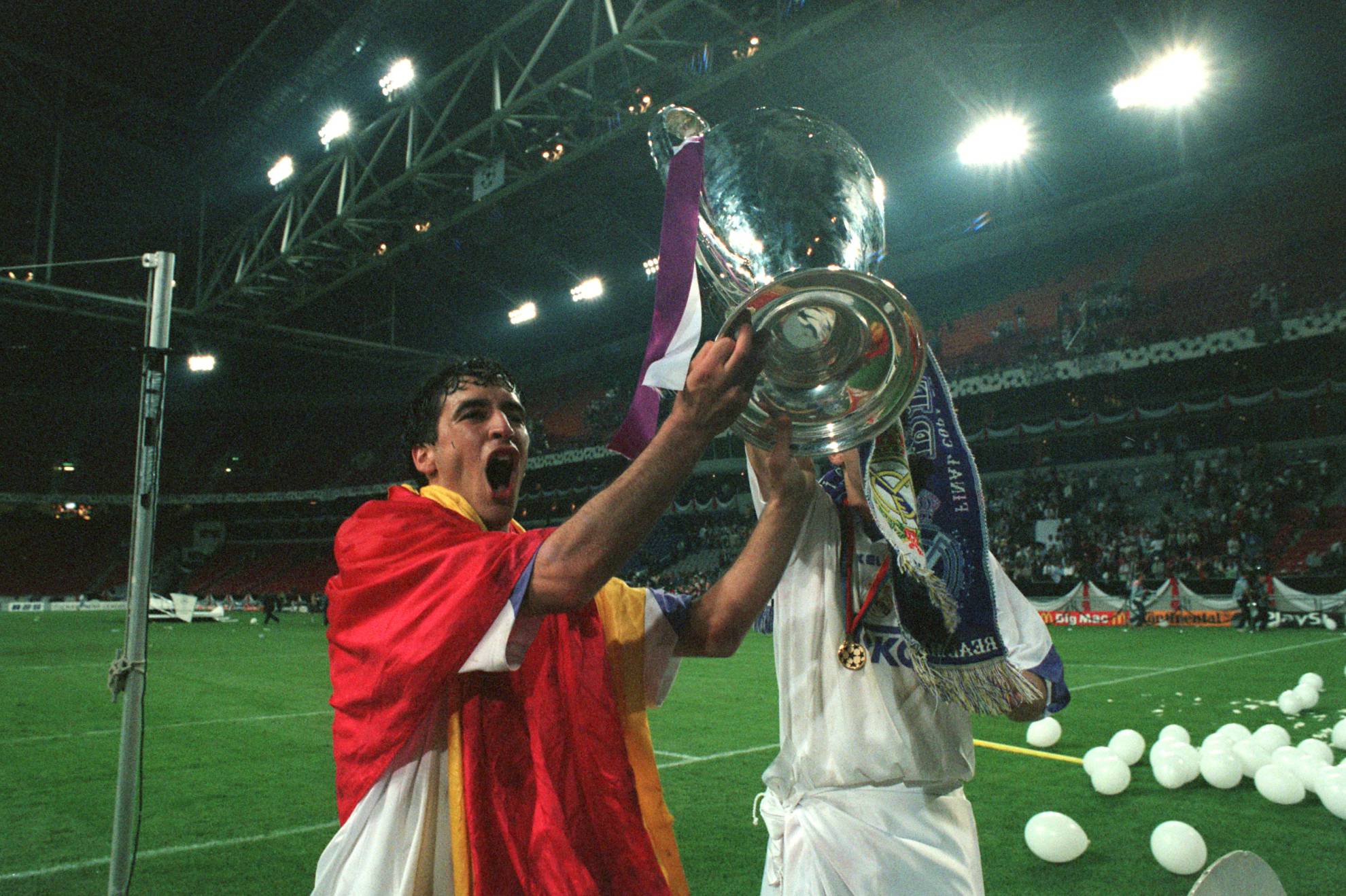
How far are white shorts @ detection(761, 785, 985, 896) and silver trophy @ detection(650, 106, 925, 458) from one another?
0.89 m

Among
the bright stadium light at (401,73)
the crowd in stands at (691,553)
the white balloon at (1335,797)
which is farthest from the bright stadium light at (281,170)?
the white balloon at (1335,797)

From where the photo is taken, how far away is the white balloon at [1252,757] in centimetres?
545

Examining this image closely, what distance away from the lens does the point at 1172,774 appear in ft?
17.8

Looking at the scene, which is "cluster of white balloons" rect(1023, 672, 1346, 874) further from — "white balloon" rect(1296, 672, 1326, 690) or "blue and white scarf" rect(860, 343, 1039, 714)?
"blue and white scarf" rect(860, 343, 1039, 714)

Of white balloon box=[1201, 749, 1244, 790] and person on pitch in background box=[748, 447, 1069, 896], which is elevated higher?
person on pitch in background box=[748, 447, 1069, 896]

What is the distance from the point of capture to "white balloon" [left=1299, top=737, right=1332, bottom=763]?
5.24 metres

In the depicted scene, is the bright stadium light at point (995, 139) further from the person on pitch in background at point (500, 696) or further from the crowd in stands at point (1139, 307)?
the person on pitch in background at point (500, 696)

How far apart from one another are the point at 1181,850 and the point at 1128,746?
215 centimetres

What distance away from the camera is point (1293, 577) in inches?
728

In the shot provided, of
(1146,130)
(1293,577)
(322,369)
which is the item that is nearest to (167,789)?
(1293,577)

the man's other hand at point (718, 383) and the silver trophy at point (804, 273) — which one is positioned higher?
the silver trophy at point (804, 273)

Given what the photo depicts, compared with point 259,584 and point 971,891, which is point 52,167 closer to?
point 971,891

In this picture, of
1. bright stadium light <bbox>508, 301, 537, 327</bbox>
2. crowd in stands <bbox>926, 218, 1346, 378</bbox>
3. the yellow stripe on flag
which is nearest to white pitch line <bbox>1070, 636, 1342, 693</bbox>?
the yellow stripe on flag

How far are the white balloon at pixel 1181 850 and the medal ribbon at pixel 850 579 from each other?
10.3ft
